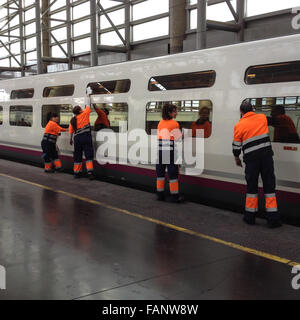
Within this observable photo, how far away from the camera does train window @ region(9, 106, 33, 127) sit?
1095 centimetres

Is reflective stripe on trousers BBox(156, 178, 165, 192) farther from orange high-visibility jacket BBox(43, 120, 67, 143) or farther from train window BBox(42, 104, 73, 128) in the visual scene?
orange high-visibility jacket BBox(43, 120, 67, 143)

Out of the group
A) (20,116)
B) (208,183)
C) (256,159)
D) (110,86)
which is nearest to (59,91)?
(110,86)

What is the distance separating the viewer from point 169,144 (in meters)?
6.63

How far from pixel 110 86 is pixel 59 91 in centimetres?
206

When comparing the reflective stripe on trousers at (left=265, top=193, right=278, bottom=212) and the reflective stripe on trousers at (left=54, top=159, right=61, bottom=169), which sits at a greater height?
the reflective stripe on trousers at (left=54, top=159, right=61, bottom=169)

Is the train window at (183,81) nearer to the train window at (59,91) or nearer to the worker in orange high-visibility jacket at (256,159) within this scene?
the worker in orange high-visibility jacket at (256,159)

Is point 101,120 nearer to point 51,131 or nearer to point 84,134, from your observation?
point 84,134

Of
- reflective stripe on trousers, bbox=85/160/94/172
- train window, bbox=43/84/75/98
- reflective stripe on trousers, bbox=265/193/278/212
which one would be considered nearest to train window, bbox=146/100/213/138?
reflective stripe on trousers, bbox=265/193/278/212

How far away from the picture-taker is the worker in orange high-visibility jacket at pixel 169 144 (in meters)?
6.57

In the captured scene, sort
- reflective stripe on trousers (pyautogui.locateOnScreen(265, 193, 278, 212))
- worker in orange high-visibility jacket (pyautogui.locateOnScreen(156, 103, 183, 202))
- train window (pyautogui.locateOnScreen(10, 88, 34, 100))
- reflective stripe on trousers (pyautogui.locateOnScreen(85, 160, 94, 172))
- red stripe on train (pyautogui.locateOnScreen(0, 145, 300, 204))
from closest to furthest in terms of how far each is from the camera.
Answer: reflective stripe on trousers (pyautogui.locateOnScreen(265, 193, 278, 212))
red stripe on train (pyautogui.locateOnScreen(0, 145, 300, 204))
worker in orange high-visibility jacket (pyautogui.locateOnScreen(156, 103, 183, 202))
reflective stripe on trousers (pyautogui.locateOnScreen(85, 160, 94, 172))
train window (pyautogui.locateOnScreen(10, 88, 34, 100))

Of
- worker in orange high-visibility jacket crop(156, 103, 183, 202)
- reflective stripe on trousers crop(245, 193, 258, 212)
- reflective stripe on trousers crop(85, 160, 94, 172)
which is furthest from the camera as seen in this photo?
reflective stripe on trousers crop(85, 160, 94, 172)

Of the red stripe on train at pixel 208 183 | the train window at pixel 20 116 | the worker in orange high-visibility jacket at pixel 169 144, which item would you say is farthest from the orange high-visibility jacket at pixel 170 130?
the train window at pixel 20 116

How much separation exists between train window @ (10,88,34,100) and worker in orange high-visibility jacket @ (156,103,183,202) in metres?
5.50
